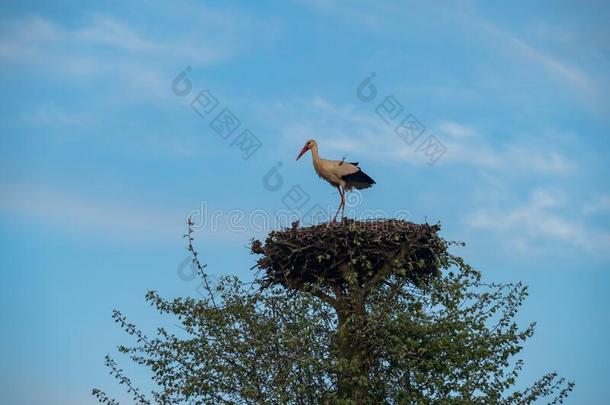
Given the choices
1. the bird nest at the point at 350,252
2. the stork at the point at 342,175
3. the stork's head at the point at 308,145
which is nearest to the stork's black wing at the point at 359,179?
the stork at the point at 342,175

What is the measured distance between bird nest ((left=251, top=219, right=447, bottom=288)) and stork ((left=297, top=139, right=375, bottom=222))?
2.35 m

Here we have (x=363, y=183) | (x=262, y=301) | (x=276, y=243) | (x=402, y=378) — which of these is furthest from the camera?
(x=363, y=183)

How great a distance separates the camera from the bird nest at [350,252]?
51.2 ft

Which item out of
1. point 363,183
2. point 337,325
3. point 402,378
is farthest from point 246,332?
point 363,183

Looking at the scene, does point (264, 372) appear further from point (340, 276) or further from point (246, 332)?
point (340, 276)

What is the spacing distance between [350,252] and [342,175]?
3531mm

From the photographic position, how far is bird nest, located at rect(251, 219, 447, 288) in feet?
51.2

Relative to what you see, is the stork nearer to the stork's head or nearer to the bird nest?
the stork's head

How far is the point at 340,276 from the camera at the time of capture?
1619 centimetres

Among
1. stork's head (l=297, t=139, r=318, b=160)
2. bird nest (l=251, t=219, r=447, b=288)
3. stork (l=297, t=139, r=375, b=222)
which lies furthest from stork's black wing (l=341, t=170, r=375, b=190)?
bird nest (l=251, t=219, r=447, b=288)

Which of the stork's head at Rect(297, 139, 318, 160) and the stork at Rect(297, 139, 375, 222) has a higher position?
the stork's head at Rect(297, 139, 318, 160)

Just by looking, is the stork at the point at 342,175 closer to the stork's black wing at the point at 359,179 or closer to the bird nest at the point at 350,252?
the stork's black wing at the point at 359,179

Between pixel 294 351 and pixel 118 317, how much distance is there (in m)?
3.06

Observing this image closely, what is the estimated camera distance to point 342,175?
1856 centimetres
